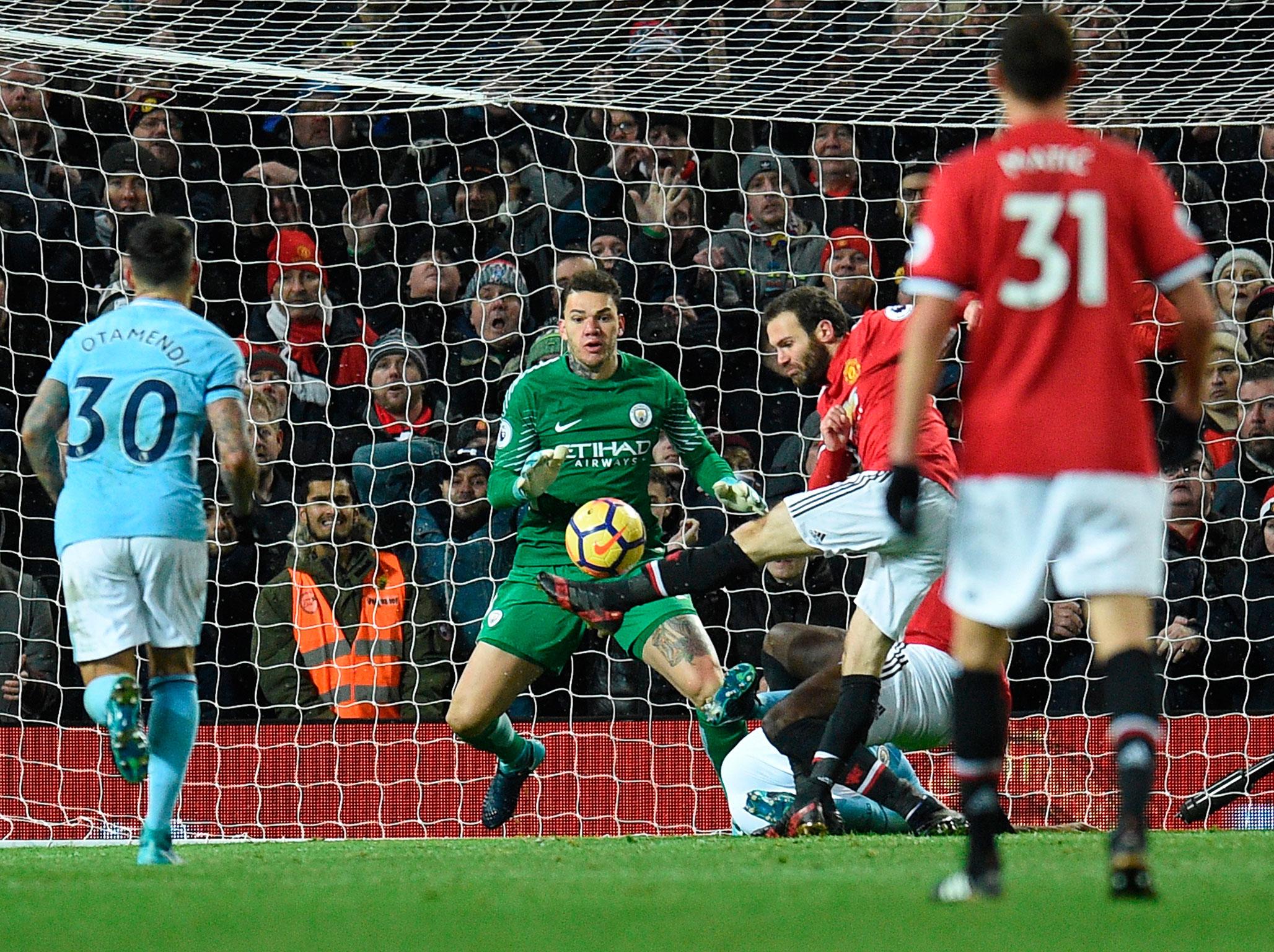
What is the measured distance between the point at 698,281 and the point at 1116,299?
18.9 ft

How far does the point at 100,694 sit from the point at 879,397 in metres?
2.46

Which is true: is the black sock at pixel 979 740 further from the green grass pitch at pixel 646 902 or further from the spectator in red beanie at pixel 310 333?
the spectator in red beanie at pixel 310 333

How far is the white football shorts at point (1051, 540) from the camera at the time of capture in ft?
9.23

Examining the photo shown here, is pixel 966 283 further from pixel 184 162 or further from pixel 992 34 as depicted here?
pixel 184 162

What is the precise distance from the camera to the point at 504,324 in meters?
8.38

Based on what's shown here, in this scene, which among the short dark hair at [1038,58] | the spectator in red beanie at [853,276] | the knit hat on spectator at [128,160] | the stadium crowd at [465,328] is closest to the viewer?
the short dark hair at [1038,58]

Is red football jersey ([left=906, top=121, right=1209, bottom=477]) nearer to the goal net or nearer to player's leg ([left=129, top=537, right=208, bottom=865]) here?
player's leg ([left=129, top=537, right=208, bottom=865])

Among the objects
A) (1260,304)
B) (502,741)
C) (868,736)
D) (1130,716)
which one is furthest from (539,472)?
(1260,304)

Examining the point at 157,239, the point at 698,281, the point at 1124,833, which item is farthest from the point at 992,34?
the point at 1124,833

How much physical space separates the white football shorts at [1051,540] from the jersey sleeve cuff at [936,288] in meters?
0.31

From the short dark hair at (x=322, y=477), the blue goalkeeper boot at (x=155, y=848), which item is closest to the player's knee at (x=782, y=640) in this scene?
the blue goalkeeper boot at (x=155, y=848)

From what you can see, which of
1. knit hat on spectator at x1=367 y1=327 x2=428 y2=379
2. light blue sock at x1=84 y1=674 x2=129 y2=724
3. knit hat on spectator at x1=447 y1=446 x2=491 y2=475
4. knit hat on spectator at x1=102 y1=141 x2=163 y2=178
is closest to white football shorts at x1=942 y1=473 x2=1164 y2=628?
light blue sock at x1=84 y1=674 x2=129 y2=724

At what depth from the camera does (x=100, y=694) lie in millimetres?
3986

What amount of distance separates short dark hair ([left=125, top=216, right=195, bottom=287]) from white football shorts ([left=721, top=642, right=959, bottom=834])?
2313mm
